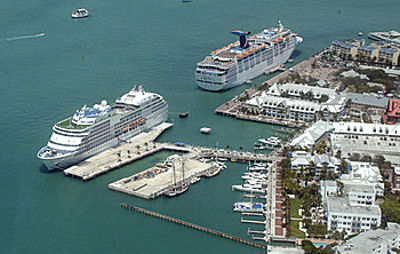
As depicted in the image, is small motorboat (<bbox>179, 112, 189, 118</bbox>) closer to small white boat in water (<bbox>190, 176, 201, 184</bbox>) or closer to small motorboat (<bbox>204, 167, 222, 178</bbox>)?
small motorboat (<bbox>204, 167, 222, 178</bbox>)

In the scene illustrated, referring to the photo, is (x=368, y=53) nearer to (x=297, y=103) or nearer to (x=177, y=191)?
(x=297, y=103)

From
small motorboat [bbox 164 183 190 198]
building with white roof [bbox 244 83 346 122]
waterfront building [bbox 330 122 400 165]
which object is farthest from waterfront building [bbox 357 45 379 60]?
small motorboat [bbox 164 183 190 198]

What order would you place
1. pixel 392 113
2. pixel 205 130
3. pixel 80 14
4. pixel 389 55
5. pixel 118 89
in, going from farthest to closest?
pixel 80 14 → pixel 389 55 → pixel 118 89 → pixel 392 113 → pixel 205 130

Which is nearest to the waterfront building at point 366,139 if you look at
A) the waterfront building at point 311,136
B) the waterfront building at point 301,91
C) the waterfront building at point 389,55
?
the waterfront building at point 311,136

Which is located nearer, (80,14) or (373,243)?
(373,243)

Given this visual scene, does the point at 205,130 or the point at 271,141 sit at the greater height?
the point at 205,130

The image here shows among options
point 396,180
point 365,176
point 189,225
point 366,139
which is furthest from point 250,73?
point 189,225

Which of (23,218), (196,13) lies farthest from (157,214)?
(196,13)

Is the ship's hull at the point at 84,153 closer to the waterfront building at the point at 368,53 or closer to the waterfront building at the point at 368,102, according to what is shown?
the waterfront building at the point at 368,102
